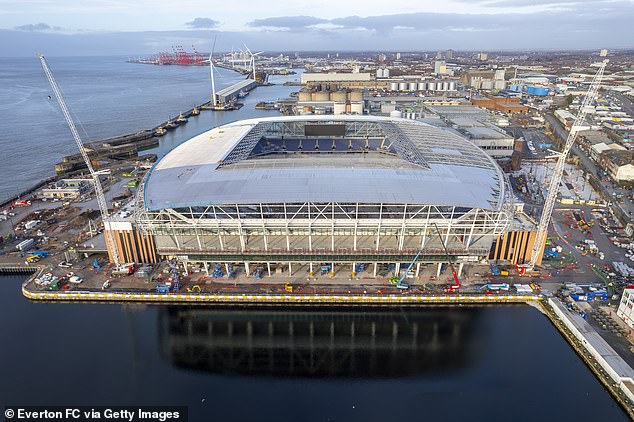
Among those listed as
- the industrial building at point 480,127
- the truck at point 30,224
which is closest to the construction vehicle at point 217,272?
the truck at point 30,224

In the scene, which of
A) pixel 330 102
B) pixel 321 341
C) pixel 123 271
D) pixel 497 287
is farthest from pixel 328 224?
pixel 330 102

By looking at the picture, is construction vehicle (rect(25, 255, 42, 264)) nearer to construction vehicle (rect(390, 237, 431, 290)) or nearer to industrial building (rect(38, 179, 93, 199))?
industrial building (rect(38, 179, 93, 199))

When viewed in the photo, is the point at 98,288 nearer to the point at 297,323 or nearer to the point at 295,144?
the point at 297,323

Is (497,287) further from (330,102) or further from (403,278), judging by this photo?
(330,102)

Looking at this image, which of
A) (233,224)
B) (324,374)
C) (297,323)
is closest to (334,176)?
(233,224)

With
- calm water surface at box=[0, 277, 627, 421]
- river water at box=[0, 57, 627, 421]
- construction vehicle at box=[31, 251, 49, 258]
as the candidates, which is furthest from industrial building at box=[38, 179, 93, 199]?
calm water surface at box=[0, 277, 627, 421]

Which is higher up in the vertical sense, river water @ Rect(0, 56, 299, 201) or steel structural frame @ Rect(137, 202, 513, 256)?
steel structural frame @ Rect(137, 202, 513, 256)
